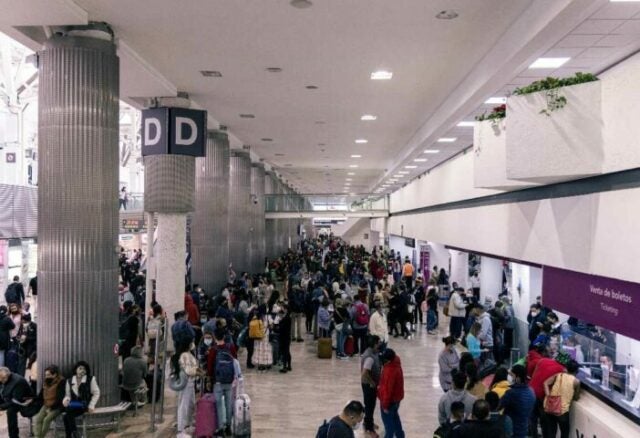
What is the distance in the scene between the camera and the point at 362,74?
35.2ft

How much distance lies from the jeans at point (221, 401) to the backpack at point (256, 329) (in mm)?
3537

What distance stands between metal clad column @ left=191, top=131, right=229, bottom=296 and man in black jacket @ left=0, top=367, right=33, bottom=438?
9.33m

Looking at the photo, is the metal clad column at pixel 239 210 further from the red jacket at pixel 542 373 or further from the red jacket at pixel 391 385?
the red jacket at pixel 542 373

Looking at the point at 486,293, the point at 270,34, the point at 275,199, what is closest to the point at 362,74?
the point at 270,34

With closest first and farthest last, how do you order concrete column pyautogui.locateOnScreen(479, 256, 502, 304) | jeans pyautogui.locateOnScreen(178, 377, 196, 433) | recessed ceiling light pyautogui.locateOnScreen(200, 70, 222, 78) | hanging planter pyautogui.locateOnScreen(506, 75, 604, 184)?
1. hanging planter pyautogui.locateOnScreen(506, 75, 604, 184)
2. jeans pyautogui.locateOnScreen(178, 377, 196, 433)
3. recessed ceiling light pyautogui.locateOnScreen(200, 70, 222, 78)
4. concrete column pyautogui.locateOnScreen(479, 256, 502, 304)

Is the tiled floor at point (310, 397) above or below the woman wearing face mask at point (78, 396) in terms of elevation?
below

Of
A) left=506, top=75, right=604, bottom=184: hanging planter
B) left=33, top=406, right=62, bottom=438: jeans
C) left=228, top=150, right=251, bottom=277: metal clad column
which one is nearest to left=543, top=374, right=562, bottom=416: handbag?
left=506, top=75, right=604, bottom=184: hanging planter

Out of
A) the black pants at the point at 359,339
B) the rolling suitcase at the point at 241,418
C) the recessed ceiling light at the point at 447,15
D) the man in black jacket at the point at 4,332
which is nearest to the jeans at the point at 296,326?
the black pants at the point at 359,339

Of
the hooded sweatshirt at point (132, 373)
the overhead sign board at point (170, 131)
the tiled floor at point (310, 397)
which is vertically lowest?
the tiled floor at point (310, 397)

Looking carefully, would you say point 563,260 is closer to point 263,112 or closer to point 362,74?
point 362,74

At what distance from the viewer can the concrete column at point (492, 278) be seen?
17297 millimetres

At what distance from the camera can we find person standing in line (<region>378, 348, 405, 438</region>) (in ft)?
22.7

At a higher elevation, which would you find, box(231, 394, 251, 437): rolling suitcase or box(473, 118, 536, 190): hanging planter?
box(473, 118, 536, 190): hanging planter

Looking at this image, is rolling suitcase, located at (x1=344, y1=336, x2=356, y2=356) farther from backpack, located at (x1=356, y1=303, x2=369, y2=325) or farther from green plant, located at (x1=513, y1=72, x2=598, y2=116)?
green plant, located at (x1=513, y1=72, x2=598, y2=116)
